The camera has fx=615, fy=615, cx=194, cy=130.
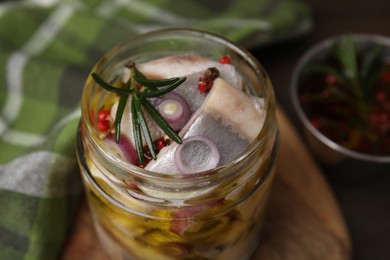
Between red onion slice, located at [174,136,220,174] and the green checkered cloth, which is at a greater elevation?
red onion slice, located at [174,136,220,174]

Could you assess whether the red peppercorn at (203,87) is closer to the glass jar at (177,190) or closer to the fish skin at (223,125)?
the fish skin at (223,125)

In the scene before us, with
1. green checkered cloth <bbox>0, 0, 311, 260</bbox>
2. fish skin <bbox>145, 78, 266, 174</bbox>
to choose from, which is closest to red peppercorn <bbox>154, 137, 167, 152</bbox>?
fish skin <bbox>145, 78, 266, 174</bbox>

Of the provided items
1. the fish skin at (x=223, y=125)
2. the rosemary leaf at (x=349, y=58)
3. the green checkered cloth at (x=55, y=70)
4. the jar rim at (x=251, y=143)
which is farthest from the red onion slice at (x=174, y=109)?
the rosemary leaf at (x=349, y=58)

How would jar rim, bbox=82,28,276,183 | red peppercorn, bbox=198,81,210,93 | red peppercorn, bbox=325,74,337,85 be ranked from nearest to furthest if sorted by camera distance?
jar rim, bbox=82,28,276,183
red peppercorn, bbox=198,81,210,93
red peppercorn, bbox=325,74,337,85

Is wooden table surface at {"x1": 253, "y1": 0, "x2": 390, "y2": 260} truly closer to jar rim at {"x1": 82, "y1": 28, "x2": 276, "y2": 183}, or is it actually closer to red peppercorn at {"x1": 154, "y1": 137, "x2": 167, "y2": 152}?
jar rim at {"x1": 82, "y1": 28, "x2": 276, "y2": 183}

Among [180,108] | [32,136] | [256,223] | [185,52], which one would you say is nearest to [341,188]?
[256,223]

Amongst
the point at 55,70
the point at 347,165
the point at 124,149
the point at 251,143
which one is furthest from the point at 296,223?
the point at 55,70

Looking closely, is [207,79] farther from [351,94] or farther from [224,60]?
[351,94]
